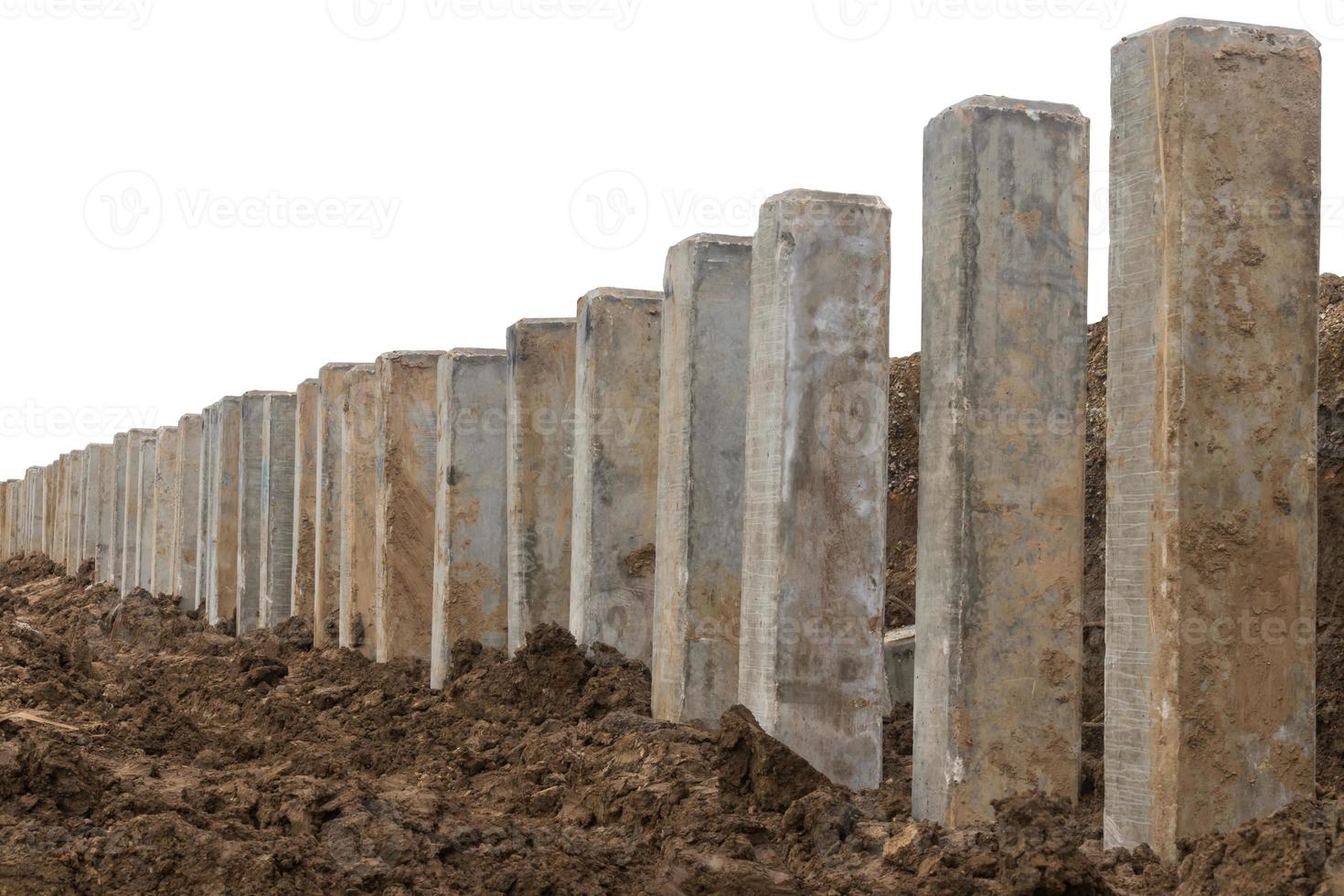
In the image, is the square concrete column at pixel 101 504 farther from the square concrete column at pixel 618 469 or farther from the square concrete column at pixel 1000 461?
the square concrete column at pixel 1000 461

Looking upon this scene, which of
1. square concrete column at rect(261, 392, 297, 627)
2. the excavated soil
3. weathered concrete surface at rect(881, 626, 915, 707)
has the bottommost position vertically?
the excavated soil

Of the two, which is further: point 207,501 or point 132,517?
point 132,517

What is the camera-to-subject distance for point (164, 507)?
19969 millimetres

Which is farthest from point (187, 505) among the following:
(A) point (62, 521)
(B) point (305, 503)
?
(A) point (62, 521)

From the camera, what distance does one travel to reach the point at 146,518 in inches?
838

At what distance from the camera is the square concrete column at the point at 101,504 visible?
77.7 feet

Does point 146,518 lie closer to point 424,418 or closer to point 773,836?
point 424,418

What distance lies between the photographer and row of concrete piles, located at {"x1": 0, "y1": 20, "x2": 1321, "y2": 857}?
581 cm

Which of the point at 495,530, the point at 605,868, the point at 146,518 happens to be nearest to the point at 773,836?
the point at 605,868

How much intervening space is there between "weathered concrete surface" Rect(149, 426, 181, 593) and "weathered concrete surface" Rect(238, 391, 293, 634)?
3.88 meters

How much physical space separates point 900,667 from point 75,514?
20.7m

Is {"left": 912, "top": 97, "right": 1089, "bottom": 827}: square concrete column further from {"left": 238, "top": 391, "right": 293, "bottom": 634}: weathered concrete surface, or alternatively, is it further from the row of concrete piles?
{"left": 238, "top": 391, "right": 293, "bottom": 634}: weathered concrete surface

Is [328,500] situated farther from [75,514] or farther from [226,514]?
[75,514]

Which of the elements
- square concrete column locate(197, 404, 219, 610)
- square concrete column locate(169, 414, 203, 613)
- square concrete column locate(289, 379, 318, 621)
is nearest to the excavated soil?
square concrete column locate(289, 379, 318, 621)
